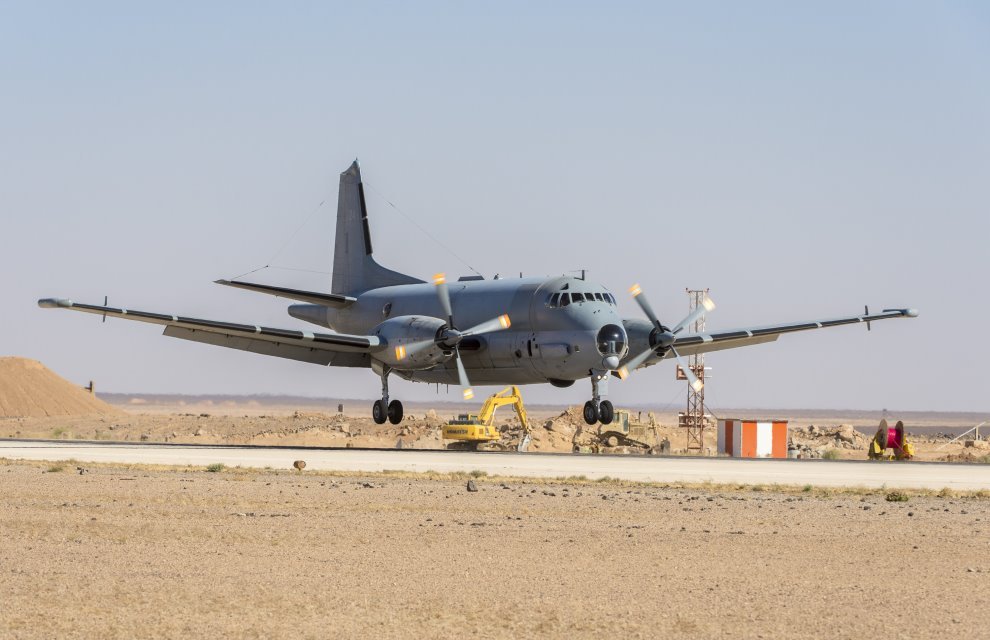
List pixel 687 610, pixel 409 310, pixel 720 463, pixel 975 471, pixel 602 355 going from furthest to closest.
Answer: pixel 409 310 < pixel 602 355 < pixel 720 463 < pixel 975 471 < pixel 687 610

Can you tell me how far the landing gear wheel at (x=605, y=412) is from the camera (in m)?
43.8

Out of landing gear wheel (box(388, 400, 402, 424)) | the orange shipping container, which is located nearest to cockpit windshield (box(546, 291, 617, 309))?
landing gear wheel (box(388, 400, 402, 424))

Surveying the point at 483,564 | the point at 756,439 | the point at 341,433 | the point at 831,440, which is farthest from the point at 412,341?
the point at 831,440

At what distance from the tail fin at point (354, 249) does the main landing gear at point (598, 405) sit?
15.1 metres

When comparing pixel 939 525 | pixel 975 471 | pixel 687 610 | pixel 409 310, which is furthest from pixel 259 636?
pixel 409 310

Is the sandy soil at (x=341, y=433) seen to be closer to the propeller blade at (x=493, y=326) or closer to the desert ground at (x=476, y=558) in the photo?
the propeller blade at (x=493, y=326)

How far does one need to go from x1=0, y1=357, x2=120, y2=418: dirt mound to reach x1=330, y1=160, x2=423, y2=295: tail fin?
30099 millimetres

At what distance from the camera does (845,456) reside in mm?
55344

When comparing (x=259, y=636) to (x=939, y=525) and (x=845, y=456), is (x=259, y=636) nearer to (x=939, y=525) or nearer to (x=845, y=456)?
(x=939, y=525)

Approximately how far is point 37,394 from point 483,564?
239ft

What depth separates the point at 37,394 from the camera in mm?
83312

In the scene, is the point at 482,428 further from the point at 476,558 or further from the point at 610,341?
the point at 476,558

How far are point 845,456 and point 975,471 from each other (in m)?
20.1

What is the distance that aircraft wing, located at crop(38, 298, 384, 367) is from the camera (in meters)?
43.7
